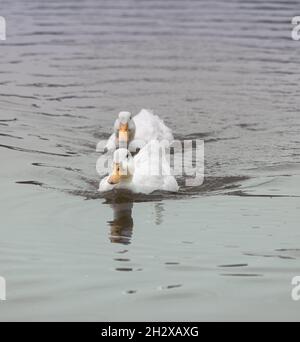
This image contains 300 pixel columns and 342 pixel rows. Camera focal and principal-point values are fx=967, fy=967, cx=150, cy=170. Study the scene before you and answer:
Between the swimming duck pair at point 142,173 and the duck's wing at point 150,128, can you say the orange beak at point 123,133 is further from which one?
the swimming duck pair at point 142,173

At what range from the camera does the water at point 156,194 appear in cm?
852

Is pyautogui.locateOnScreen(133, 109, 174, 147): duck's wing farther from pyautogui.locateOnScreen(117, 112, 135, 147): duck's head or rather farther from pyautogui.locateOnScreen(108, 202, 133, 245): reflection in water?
pyautogui.locateOnScreen(108, 202, 133, 245): reflection in water

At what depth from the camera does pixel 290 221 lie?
34.9ft

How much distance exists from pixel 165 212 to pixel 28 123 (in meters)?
5.08

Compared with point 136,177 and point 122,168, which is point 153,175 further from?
point 122,168

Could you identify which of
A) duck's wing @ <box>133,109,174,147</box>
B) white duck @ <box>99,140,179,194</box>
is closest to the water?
white duck @ <box>99,140,179,194</box>

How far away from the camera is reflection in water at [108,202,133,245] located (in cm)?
1011

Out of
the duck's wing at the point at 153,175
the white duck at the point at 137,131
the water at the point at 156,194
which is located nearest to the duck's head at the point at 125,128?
the white duck at the point at 137,131

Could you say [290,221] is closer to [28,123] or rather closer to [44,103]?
[28,123]

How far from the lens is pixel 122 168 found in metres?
11.8

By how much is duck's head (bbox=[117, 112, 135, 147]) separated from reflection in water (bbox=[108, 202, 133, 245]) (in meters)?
2.71

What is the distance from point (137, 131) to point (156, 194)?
140 inches

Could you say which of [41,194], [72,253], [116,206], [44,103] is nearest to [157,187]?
[116,206]

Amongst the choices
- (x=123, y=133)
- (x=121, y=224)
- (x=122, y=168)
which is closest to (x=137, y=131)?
(x=123, y=133)
